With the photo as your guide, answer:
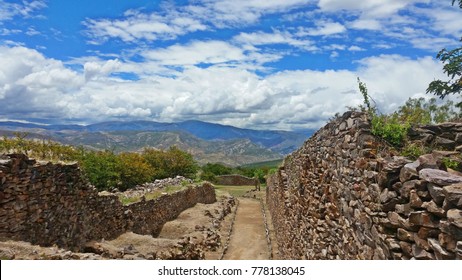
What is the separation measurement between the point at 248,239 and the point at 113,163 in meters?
13.8

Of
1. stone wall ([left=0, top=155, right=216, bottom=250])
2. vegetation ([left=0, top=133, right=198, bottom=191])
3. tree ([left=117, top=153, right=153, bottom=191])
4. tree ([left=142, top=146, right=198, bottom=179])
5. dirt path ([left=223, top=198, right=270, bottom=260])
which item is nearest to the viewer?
stone wall ([left=0, top=155, right=216, bottom=250])

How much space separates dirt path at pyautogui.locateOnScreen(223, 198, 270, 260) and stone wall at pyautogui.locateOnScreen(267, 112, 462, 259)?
949 cm

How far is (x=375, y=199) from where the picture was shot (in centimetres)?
554

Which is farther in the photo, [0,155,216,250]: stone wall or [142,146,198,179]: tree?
[142,146,198,179]: tree

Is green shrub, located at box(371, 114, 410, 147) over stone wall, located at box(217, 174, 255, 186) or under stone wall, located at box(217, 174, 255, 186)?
over

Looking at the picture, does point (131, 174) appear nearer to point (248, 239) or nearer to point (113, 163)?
point (113, 163)

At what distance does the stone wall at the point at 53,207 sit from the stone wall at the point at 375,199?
7.87 metres

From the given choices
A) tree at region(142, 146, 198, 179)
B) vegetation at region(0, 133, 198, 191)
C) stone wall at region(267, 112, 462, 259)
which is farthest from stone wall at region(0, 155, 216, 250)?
tree at region(142, 146, 198, 179)

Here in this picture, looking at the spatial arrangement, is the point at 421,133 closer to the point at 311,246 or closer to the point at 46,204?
the point at 311,246

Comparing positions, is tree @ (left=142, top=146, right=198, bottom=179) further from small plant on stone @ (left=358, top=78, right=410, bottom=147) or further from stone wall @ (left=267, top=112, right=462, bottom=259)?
small plant on stone @ (left=358, top=78, right=410, bottom=147)

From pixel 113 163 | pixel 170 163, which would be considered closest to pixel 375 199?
pixel 113 163

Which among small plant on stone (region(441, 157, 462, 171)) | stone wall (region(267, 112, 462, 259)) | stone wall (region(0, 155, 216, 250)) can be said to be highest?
small plant on stone (region(441, 157, 462, 171))

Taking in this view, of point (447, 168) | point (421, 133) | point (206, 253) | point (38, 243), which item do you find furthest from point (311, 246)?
point (206, 253)

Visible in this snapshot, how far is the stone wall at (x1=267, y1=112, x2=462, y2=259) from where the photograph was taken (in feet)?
13.3
